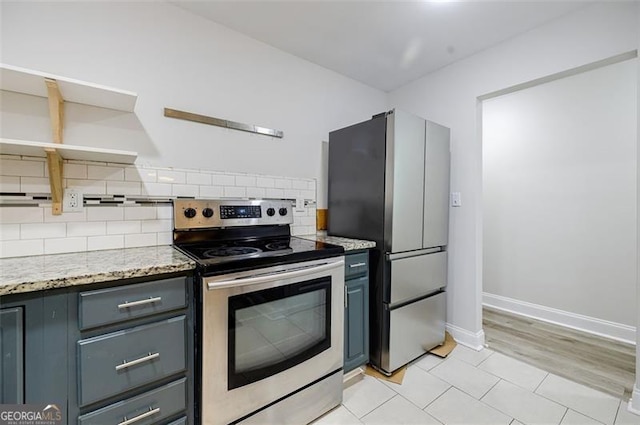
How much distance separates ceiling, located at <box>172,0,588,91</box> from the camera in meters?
1.75

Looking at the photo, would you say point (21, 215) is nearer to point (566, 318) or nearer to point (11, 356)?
point (11, 356)

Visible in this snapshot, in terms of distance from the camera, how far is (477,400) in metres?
1.69

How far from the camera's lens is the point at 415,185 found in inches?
Answer: 79.2

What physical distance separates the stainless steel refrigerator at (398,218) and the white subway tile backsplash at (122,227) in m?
1.39

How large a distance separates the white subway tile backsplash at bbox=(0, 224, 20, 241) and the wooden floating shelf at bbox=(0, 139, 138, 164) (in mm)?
344

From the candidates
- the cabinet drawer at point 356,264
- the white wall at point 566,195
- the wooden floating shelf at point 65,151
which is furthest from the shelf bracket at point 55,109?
the white wall at point 566,195

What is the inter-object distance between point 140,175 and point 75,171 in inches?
11.4

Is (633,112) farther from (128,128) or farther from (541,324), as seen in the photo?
(128,128)

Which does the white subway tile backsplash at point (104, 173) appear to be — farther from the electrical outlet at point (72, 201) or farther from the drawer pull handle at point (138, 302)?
the drawer pull handle at point (138, 302)

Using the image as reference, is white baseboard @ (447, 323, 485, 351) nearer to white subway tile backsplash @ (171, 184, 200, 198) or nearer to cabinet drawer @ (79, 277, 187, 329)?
cabinet drawer @ (79, 277, 187, 329)

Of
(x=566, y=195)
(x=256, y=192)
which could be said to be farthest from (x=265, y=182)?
(x=566, y=195)

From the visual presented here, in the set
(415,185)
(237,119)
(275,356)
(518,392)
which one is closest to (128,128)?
(237,119)

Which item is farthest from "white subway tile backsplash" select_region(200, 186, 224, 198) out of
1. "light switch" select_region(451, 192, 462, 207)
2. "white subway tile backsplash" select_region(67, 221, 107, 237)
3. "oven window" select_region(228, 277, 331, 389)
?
"light switch" select_region(451, 192, 462, 207)

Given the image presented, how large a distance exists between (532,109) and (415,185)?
6.65 ft
